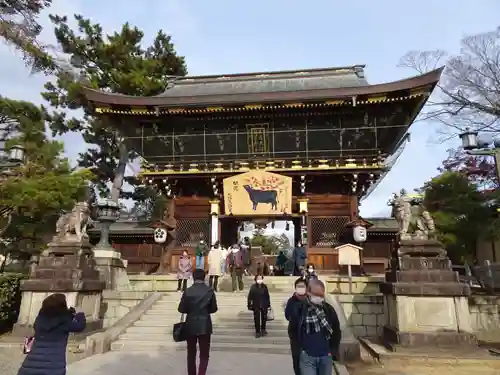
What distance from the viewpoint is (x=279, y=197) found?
1784 centimetres

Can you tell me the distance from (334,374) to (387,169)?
42.4 ft

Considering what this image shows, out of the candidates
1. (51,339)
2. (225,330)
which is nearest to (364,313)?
(225,330)

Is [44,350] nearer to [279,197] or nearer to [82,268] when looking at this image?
[82,268]

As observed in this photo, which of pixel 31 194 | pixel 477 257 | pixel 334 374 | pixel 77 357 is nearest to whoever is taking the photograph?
pixel 334 374

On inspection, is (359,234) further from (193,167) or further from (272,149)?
(193,167)

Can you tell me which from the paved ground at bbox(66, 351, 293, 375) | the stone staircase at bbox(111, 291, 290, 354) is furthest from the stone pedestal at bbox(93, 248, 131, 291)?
the paved ground at bbox(66, 351, 293, 375)

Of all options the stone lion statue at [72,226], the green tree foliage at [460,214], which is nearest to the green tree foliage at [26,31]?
the stone lion statue at [72,226]

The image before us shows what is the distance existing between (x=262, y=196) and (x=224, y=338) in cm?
933

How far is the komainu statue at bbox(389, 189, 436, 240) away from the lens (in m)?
10.0

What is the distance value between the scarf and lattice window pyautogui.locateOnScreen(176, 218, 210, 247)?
14680mm

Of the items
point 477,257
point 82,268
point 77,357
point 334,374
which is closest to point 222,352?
point 334,374

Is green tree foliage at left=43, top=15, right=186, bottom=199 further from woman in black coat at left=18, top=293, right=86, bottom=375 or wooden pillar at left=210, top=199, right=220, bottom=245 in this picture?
woman in black coat at left=18, top=293, right=86, bottom=375

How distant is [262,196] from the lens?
17969 mm

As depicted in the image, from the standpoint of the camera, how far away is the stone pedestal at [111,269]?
1348 centimetres
